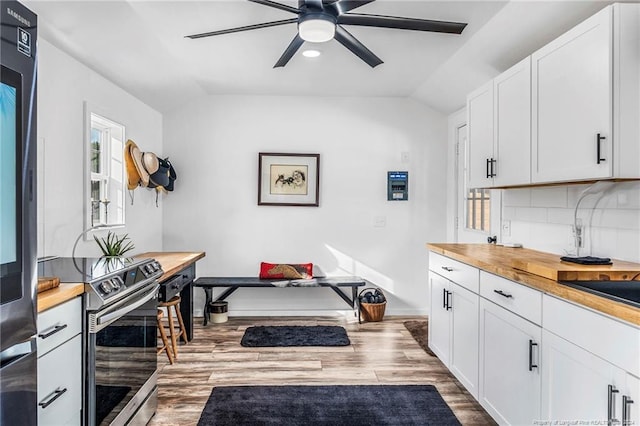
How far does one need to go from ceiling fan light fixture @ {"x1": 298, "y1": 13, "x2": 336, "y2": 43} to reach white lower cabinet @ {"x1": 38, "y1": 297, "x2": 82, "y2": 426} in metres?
1.69

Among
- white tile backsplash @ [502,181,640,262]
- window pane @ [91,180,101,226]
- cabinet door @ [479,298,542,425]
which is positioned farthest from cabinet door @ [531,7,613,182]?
window pane @ [91,180,101,226]

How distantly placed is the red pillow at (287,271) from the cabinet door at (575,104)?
101 inches

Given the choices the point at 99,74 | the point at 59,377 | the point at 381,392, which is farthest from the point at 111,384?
the point at 99,74

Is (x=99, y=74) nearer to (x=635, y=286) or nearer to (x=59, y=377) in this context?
(x=59, y=377)

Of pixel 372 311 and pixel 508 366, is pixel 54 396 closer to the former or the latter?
pixel 508 366

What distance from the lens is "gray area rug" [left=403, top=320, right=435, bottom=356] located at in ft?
12.0

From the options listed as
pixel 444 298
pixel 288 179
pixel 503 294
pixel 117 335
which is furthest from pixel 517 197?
pixel 117 335

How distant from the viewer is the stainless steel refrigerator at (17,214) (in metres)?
0.94

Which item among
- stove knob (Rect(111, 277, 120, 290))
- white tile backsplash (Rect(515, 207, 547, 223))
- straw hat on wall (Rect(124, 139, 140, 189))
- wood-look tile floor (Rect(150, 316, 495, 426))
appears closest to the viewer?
stove knob (Rect(111, 277, 120, 290))

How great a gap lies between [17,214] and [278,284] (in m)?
3.29

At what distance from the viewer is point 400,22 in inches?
87.4

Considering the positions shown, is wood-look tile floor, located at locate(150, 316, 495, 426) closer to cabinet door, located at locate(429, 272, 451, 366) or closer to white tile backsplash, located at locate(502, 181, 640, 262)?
cabinet door, located at locate(429, 272, 451, 366)

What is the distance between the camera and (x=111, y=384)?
1.91 metres

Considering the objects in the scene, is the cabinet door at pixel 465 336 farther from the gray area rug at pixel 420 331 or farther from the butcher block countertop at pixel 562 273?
the gray area rug at pixel 420 331
